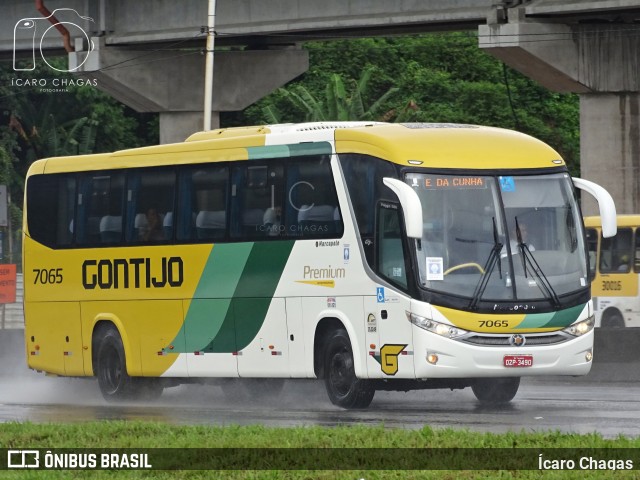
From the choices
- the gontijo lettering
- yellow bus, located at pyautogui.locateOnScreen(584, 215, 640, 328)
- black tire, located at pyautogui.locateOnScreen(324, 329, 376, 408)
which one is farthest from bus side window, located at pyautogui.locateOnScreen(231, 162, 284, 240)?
yellow bus, located at pyautogui.locateOnScreen(584, 215, 640, 328)

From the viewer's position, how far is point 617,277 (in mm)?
38594

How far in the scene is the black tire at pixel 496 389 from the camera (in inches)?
799

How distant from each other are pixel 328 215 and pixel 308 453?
23.5ft

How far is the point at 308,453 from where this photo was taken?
12.8 m

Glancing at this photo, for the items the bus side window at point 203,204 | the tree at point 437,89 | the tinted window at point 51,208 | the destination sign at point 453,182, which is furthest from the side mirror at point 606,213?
the tree at point 437,89

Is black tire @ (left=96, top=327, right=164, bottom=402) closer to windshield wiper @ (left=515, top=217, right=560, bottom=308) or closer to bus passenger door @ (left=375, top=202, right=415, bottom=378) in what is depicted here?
bus passenger door @ (left=375, top=202, right=415, bottom=378)

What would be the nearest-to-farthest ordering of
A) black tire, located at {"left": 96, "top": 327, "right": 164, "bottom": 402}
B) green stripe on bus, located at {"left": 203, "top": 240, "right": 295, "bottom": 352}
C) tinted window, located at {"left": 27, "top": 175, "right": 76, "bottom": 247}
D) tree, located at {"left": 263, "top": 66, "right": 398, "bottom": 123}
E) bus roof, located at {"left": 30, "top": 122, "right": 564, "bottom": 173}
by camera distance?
bus roof, located at {"left": 30, "top": 122, "right": 564, "bottom": 173}, green stripe on bus, located at {"left": 203, "top": 240, "right": 295, "bottom": 352}, black tire, located at {"left": 96, "top": 327, "right": 164, "bottom": 402}, tinted window, located at {"left": 27, "top": 175, "right": 76, "bottom": 247}, tree, located at {"left": 263, "top": 66, "right": 398, "bottom": 123}

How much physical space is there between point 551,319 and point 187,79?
1081 inches

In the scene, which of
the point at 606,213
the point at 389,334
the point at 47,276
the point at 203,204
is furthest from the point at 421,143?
the point at 47,276

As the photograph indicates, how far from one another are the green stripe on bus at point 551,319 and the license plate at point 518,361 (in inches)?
12.2

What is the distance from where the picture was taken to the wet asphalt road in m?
16.8

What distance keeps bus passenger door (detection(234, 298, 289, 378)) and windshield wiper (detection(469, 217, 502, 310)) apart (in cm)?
287

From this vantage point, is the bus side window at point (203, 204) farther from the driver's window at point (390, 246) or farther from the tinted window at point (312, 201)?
the driver's window at point (390, 246)

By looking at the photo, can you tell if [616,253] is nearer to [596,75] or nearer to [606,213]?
[596,75]
